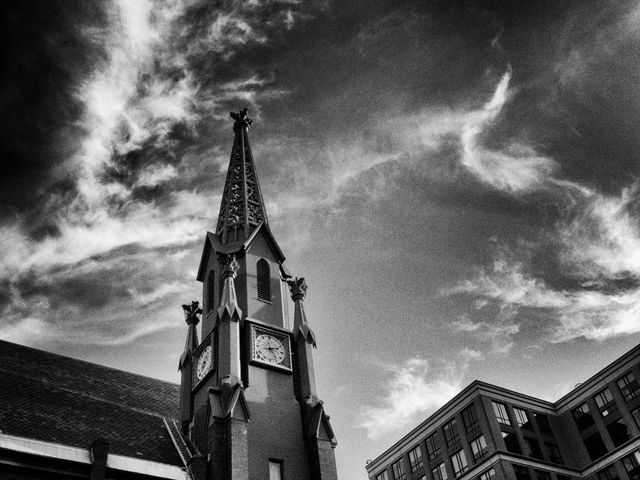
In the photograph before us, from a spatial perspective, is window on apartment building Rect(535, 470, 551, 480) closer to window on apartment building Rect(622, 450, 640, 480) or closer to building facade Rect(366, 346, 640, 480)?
building facade Rect(366, 346, 640, 480)

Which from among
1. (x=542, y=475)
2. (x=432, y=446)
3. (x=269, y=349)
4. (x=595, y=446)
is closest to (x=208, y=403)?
(x=269, y=349)

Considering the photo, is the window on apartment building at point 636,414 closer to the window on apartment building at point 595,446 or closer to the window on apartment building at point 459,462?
A: the window on apartment building at point 595,446

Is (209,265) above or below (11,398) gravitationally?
above

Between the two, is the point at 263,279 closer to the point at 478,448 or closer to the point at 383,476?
the point at 478,448

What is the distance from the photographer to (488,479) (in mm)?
61719

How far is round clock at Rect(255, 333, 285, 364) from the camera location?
28938mm

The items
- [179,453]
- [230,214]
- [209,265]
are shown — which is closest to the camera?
[179,453]

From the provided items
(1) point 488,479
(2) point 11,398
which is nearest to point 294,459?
(2) point 11,398

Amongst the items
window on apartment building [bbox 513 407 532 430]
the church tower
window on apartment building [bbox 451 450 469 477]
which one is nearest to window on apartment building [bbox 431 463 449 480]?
window on apartment building [bbox 451 450 469 477]

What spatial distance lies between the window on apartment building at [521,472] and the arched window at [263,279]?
41.2 metres

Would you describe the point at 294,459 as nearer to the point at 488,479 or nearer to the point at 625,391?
the point at 488,479

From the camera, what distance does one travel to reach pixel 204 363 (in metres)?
29.9

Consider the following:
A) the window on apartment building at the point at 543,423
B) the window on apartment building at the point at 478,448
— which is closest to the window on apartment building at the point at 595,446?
the window on apartment building at the point at 543,423

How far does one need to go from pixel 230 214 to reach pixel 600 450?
2074 inches
